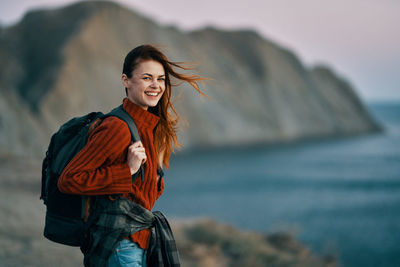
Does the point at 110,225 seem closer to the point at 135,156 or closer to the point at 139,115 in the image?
the point at 135,156

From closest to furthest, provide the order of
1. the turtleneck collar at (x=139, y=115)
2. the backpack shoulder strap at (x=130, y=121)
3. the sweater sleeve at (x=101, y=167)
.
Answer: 1. the sweater sleeve at (x=101, y=167)
2. the backpack shoulder strap at (x=130, y=121)
3. the turtleneck collar at (x=139, y=115)

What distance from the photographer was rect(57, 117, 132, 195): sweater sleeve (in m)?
1.71

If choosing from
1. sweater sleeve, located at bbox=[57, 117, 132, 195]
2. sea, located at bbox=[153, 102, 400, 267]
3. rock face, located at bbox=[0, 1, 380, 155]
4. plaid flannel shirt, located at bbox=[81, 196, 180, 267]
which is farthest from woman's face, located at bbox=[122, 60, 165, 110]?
rock face, located at bbox=[0, 1, 380, 155]

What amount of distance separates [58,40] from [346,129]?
119 feet

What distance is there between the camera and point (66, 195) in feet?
5.87

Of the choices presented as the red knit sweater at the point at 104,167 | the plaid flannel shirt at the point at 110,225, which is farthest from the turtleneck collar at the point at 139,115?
the plaid flannel shirt at the point at 110,225

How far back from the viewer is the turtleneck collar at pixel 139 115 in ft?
6.38

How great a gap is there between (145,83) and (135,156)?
1.31 feet

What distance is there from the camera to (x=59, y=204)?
1.79 m

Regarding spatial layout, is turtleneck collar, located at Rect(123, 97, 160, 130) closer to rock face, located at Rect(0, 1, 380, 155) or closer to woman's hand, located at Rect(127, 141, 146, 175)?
woman's hand, located at Rect(127, 141, 146, 175)

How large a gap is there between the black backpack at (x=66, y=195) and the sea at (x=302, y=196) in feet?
28.5

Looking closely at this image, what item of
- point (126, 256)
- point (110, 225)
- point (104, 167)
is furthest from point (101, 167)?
point (126, 256)

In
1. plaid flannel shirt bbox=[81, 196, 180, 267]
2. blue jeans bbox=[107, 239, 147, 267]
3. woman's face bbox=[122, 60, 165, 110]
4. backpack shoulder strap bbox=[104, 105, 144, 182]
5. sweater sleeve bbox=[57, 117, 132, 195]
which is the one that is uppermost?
woman's face bbox=[122, 60, 165, 110]

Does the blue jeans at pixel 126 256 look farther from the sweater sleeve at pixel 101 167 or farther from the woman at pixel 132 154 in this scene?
the sweater sleeve at pixel 101 167
